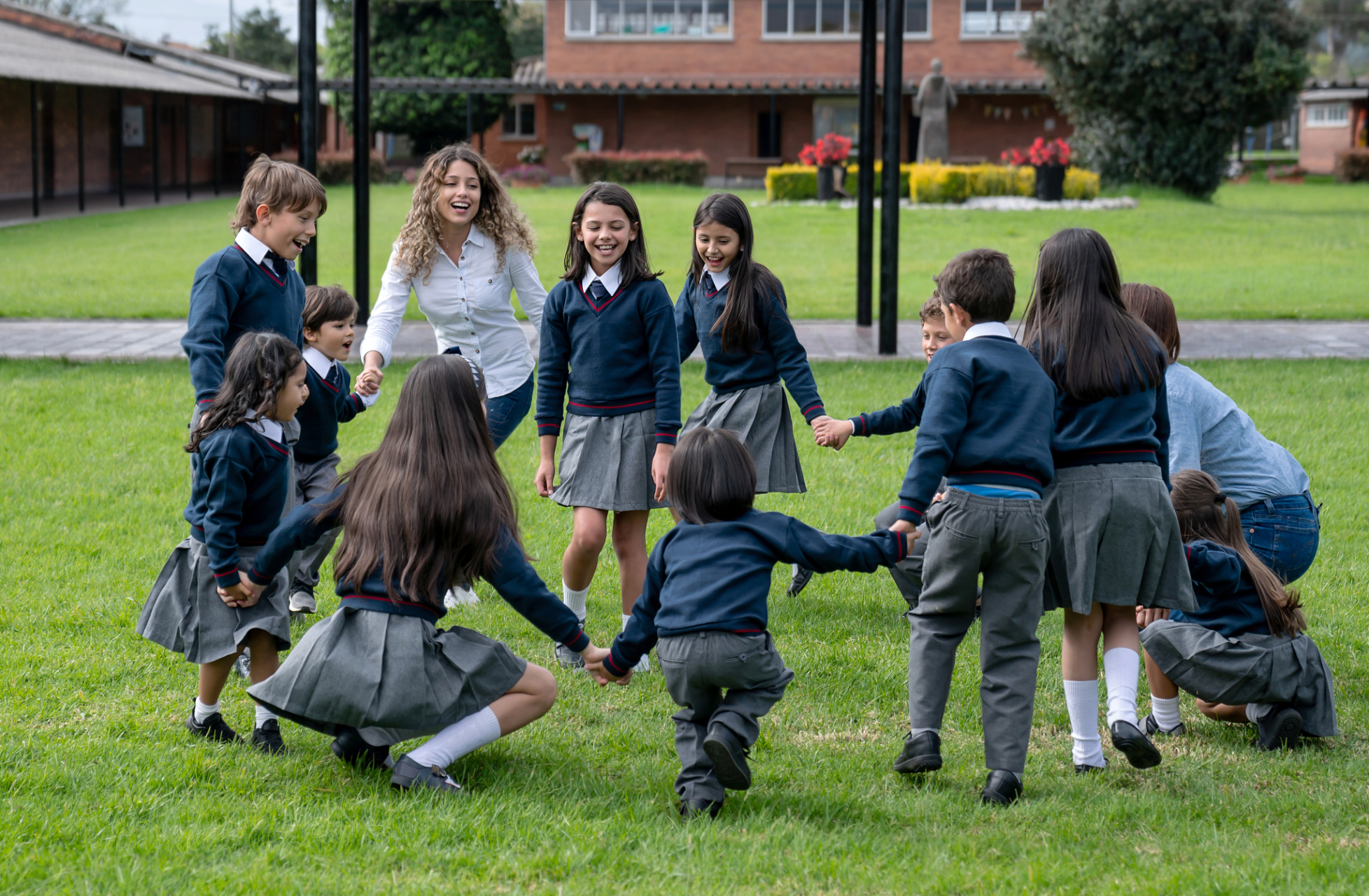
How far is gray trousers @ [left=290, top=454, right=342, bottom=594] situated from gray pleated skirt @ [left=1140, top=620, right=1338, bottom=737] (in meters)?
3.02

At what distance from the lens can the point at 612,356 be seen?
14.6 feet

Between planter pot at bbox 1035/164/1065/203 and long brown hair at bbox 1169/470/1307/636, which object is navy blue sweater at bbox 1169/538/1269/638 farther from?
planter pot at bbox 1035/164/1065/203

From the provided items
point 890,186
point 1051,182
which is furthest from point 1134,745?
point 1051,182

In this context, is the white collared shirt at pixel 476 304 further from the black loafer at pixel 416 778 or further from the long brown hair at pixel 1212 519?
the long brown hair at pixel 1212 519

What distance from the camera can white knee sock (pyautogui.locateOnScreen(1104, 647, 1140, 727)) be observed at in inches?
141

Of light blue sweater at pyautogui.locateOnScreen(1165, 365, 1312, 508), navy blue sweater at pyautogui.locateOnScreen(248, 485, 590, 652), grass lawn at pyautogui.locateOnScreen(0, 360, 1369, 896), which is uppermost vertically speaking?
light blue sweater at pyautogui.locateOnScreen(1165, 365, 1312, 508)

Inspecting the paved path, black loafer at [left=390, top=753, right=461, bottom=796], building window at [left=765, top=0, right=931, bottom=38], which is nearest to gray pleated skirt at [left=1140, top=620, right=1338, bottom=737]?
black loafer at [left=390, top=753, right=461, bottom=796]

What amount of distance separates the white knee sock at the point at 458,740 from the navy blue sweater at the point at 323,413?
1583 mm

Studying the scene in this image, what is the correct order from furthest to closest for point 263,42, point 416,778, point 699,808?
point 263,42 → point 416,778 → point 699,808

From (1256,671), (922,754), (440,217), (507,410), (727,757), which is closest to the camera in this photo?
Result: (727,757)

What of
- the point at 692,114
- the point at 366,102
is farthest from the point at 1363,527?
the point at 692,114

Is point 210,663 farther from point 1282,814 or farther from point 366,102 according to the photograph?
point 366,102

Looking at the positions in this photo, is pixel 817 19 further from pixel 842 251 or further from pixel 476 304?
pixel 476 304

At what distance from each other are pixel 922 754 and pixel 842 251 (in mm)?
16146
